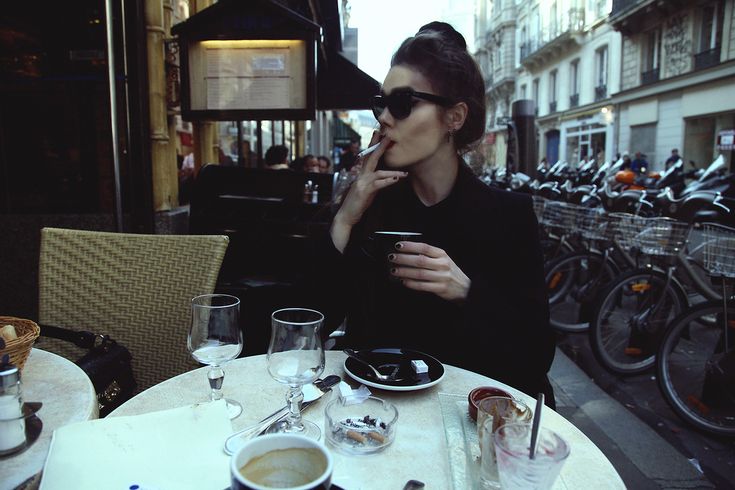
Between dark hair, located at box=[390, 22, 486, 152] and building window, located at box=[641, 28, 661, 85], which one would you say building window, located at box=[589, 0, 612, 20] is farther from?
dark hair, located at box=[390, 22, 486, 152]

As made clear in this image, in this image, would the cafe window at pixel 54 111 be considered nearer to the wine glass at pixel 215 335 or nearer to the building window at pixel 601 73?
the wine glass at pixel 215 335

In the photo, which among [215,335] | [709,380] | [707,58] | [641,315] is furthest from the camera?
[707,58]

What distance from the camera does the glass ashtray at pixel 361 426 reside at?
104cm

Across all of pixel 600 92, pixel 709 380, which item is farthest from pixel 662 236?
pixel 600 92

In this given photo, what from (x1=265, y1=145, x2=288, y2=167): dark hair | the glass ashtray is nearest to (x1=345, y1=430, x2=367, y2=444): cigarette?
the glass ashtray

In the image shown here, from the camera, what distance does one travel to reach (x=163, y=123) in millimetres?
3775

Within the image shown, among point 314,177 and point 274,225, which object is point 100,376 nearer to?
point 274,225

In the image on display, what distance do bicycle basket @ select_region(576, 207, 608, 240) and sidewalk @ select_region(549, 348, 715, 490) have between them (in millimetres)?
1402

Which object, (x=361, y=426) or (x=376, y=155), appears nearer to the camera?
(x=361, y=426)

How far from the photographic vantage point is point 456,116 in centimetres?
195

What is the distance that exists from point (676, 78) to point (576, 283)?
60.3 feet

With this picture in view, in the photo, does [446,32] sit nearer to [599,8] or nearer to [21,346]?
[21,346]

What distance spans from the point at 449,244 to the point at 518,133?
268 inches

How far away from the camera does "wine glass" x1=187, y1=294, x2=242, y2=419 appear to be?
1250mm
